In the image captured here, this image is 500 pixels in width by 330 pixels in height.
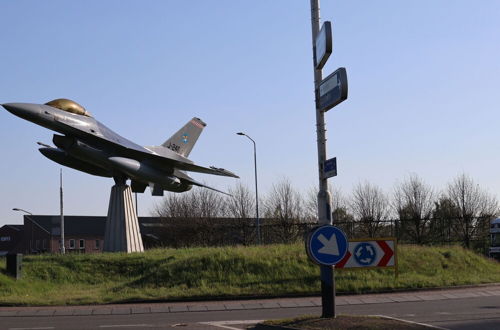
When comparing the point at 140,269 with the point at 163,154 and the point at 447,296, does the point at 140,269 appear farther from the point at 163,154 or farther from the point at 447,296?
the point at 447,296

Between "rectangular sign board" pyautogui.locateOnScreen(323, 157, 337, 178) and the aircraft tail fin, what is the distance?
81.9 feet

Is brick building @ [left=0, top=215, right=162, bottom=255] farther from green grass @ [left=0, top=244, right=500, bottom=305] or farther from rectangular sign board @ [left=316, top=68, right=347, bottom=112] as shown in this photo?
rectangular sign board @ [left=316, top=68, right=347, bottom=112]

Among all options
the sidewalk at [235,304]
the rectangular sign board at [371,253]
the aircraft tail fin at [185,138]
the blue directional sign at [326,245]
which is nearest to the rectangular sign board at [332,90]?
the blue directional sign at [326,245]

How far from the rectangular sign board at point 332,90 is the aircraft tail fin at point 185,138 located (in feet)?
80.9

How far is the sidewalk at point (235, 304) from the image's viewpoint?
1823 cm

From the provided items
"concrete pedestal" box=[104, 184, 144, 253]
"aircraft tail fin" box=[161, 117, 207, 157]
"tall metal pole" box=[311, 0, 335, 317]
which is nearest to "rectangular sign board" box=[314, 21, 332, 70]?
"tall metal pole" box=[311, 0, 335, 317]

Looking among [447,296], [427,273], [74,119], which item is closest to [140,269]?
[74,119]

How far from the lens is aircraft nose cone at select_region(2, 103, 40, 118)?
28875 millimetres

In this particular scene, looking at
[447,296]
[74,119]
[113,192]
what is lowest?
[447,296]

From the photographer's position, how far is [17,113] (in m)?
29.1

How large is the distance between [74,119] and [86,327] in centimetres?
1753

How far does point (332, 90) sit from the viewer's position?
11.3 meters

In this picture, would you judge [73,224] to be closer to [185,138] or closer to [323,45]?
[185,138]

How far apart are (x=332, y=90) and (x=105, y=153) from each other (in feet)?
71.4
